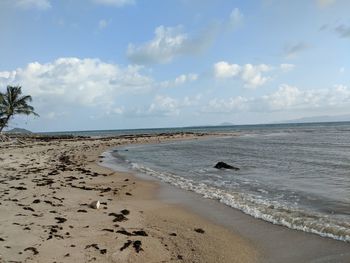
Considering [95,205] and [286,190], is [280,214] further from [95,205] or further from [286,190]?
[95,205]

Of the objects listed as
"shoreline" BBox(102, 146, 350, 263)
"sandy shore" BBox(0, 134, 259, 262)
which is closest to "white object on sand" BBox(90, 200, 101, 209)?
"sandy shore" BBox(0, 134, 259, 262)

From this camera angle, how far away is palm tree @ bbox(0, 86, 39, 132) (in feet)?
170

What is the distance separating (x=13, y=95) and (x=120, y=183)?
43862 millimetres

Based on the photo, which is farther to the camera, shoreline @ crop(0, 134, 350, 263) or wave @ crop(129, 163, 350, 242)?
wave @ crop(129, 163, 350, 242)

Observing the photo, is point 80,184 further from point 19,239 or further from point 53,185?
point 19,239

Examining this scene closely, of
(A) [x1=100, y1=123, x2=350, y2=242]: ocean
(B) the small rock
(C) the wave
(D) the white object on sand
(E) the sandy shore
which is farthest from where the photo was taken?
(D) the white object on sand

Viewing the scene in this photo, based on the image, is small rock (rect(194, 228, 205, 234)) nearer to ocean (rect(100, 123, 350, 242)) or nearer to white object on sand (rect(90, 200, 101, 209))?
ocean (rect(100, 123, 350, 242))

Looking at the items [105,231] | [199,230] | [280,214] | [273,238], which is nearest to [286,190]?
[280,214]

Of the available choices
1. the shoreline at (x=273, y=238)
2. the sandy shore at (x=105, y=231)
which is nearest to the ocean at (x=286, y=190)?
the shoreline at (x=273, y=238)

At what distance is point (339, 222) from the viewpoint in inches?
360

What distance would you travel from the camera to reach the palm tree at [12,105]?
51781 millimetres

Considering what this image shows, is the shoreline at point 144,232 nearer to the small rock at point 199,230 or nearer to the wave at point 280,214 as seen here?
the small rock at point 199,230

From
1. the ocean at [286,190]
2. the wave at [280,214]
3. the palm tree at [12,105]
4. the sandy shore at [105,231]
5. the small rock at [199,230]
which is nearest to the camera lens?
the sandy shore at [105,231]

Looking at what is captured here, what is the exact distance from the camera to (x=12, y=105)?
53.2 metres
